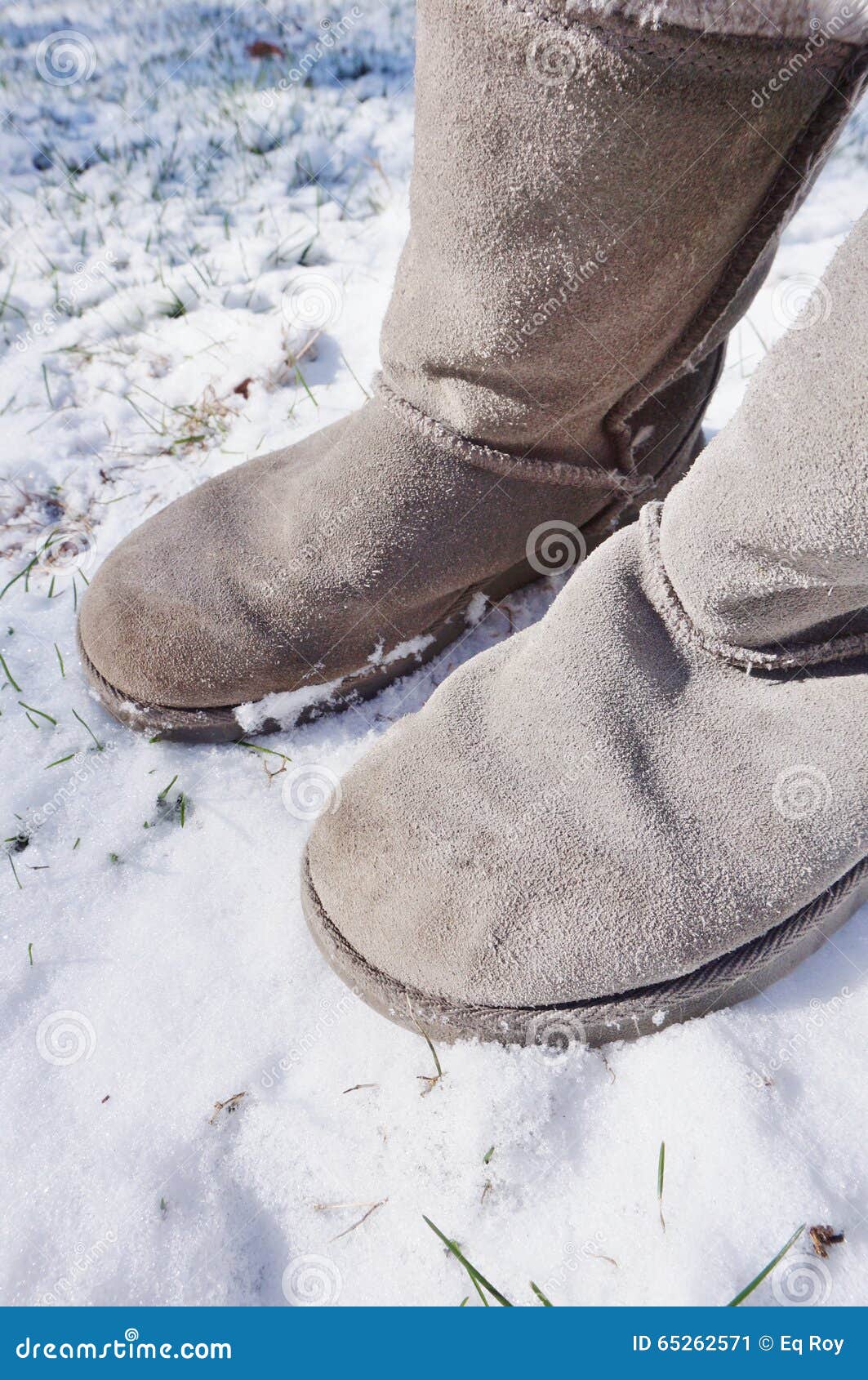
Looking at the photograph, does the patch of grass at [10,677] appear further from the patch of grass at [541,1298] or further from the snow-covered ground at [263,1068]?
the patch of grass at [541,1298]

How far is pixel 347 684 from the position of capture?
1.29m

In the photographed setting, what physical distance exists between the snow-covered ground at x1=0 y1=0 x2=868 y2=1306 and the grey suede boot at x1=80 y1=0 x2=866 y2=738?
0.47 feet

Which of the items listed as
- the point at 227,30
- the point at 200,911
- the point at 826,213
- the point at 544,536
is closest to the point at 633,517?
the point at 544,536

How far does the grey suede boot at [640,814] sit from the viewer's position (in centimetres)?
88

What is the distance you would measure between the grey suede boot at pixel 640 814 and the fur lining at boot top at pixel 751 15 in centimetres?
31

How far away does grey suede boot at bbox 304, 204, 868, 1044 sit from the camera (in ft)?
2.89

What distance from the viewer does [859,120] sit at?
7.95ft

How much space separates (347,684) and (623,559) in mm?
475

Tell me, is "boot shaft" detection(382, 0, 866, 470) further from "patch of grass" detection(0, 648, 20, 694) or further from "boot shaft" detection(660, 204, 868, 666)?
"patch of grass" detection(0, 648, 20, 694)

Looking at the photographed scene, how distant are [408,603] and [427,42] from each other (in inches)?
24.3

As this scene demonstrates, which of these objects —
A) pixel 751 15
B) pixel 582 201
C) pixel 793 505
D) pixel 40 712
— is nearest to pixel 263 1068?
pixel 40 712

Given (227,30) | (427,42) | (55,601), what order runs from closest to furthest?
(427,42) < (55,601) < (227,30)

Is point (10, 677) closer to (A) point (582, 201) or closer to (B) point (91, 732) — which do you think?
(B) point (91, 732)

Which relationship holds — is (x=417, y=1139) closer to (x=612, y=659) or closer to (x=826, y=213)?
(x=612, y=659)
